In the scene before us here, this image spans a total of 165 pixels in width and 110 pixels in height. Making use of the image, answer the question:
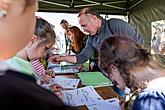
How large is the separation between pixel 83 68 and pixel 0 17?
2367 millimetres

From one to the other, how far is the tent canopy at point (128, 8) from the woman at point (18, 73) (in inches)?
141

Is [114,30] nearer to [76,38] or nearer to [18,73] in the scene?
[76,38]

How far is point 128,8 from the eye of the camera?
4.66 meters

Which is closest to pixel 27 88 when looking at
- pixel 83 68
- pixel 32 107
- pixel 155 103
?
pixel 32 107

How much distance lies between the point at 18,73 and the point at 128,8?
174 inches

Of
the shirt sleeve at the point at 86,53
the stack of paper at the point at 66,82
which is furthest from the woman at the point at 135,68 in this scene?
the shirt sleeve at the point at 86,53

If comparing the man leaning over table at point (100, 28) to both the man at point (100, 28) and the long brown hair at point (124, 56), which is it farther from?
the long brown hair at point (124, 56)

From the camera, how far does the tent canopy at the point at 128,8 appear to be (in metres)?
4.05

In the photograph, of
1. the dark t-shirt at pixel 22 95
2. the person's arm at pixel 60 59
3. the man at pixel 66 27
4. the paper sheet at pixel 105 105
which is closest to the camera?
the dark t-shirt at pixel 22 95

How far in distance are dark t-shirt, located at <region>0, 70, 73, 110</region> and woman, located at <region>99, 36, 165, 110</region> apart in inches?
30.6

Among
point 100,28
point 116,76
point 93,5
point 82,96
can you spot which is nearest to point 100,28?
point 100,28

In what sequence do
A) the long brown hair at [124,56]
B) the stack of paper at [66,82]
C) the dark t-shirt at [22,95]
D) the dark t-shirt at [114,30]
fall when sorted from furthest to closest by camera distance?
the dark t-shirt at [114,30]
the stack of paper at [66,82]
the long brown hair at [124,56]
the dark t-shirt at [22,95]

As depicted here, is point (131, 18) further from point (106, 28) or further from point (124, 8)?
point (106, 28)

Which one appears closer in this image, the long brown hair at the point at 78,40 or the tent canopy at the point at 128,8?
the long brown hair at the point at 78,40
